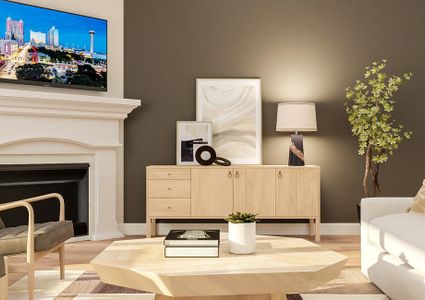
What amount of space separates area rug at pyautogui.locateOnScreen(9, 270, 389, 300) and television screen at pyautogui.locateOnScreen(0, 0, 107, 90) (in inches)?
80.5

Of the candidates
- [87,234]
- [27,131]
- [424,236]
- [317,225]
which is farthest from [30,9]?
[424,236]

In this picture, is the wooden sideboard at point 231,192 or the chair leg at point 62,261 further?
the wooden sideboard at point 231,192

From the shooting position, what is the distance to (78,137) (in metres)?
5.10

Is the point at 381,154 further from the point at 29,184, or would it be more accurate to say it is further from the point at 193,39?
the point at 29,184

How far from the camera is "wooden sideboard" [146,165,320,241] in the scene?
507cm

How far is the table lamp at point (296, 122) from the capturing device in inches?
201

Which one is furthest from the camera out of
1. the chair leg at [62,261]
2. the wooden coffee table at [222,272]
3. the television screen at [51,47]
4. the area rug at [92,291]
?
the television screen at [51,47]

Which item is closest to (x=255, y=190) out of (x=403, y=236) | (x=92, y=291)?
(x=92, y=291)

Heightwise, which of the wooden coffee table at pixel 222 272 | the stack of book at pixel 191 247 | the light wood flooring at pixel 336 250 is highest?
the stack of book at pixel 191 247

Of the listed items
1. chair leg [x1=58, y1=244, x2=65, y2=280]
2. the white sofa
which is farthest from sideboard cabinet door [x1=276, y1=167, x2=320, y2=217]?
chair leg [x1=58, y1=244, x2=65, y2=280]

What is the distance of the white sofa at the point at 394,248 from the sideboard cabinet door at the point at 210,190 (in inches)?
71.5

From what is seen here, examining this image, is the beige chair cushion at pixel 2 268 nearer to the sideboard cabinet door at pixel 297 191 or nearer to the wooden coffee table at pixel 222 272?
the wooden coffee table at pixel 222 272

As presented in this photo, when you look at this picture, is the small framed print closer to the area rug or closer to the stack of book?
the area rug

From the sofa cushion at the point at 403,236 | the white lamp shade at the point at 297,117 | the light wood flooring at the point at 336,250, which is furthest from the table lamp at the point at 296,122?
the sofa cushion at the point at 403,236
